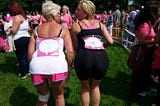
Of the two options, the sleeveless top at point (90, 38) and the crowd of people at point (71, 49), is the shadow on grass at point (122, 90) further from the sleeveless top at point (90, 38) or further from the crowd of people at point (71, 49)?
the sleeveless top at point (90, 38)

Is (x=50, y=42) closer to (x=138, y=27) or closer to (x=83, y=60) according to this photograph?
(x=83, y=60)

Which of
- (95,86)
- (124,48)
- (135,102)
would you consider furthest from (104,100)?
(124,48)

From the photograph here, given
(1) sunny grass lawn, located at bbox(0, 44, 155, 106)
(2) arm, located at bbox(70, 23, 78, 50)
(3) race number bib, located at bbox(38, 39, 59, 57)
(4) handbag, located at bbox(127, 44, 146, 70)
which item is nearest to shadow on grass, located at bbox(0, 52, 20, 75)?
(1) sunny grass lawn, located at bbox(0, 44, 155, 106)

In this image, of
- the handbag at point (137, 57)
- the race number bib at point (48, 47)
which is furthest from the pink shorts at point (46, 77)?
the handbag at point (137, 57)

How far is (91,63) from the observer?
15.7ft

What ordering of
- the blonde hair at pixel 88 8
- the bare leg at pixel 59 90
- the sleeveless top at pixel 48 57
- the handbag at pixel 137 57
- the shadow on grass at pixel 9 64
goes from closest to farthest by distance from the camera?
the sleeveless top at pixel 48 57
the bare leg at pixel 59 90
the blonde hair at pixel 88 8
the handbag at pixel 137 57
the shadow on grass at pixel 9 64

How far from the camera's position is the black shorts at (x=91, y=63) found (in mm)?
4785

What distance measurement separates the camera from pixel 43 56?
14.7ft

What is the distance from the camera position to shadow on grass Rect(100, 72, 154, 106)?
20.2 ft

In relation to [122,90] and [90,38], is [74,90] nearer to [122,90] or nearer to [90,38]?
[122,90]

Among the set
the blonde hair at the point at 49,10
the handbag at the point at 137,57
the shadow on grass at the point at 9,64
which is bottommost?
the shadow on grass at the point at 9,64

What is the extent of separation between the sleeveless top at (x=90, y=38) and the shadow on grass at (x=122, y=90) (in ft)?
5.56

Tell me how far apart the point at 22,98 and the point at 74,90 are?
111 cm

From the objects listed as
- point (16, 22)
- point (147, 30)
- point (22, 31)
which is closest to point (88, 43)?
point (147, 30)
